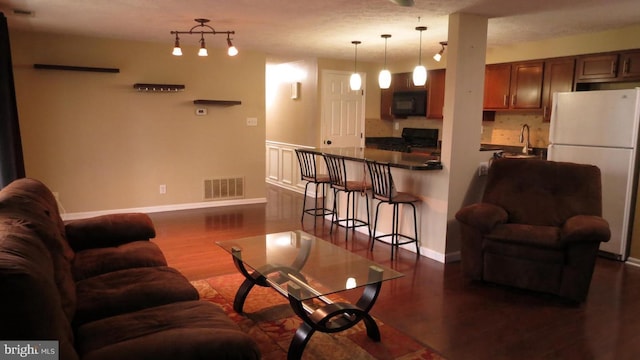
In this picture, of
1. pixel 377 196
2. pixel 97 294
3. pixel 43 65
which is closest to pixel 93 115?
pixel 43 65

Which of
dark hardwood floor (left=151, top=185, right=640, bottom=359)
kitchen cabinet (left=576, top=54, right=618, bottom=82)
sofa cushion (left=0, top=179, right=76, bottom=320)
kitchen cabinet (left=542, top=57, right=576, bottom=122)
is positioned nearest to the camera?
sofa cushion (left=0, top=179, right=76, bottom=320)

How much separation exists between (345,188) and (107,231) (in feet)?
8.54

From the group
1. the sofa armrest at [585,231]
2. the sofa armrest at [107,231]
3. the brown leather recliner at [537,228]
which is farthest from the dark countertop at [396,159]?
the sofa armrest at [107,231]

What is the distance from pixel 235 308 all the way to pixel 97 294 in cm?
107

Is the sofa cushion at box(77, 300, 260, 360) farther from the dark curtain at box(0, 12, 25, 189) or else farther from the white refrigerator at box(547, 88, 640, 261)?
the white refrigerator at box(547, 88, 640, 261)

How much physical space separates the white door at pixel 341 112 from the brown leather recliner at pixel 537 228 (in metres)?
3.67

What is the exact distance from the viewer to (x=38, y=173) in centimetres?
549

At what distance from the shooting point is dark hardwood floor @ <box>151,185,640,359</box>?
2.72 m

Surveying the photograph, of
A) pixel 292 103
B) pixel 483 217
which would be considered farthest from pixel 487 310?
pixel 292 103

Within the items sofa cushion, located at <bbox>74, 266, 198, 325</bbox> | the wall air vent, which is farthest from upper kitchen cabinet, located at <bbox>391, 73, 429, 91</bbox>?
sofa cushion, located at <bbox>74, 266, 198, 325</bbox>

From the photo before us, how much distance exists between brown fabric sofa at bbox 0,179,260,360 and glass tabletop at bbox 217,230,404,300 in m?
0.52

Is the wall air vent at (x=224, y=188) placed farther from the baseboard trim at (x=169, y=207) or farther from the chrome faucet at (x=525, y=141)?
the chrome faucet at (x=525, y=141)

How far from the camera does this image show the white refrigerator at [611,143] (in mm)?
A: 4199

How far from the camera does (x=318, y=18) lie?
14.2ft
